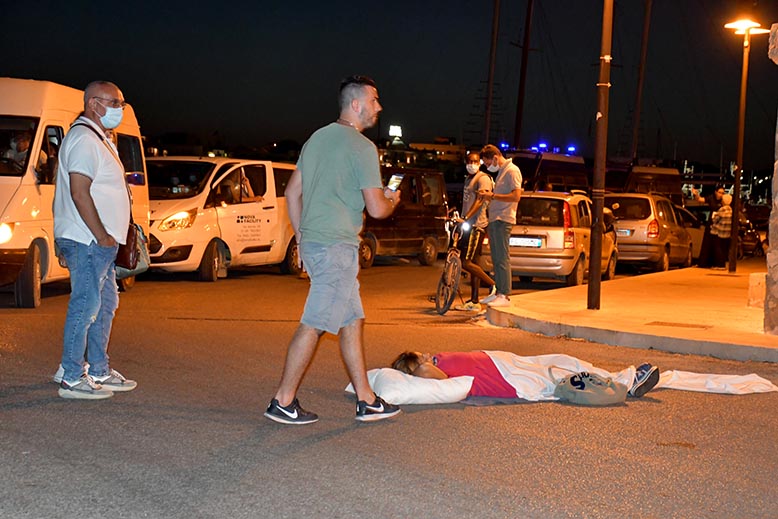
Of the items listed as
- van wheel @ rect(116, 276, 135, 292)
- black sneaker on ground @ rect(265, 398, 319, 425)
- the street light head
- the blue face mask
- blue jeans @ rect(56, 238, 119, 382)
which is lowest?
van wheel @ rect(116, 276, 135, 292)

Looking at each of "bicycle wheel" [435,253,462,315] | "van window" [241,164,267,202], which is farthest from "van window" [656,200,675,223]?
"bicycle wheel" [435,253,462,315]

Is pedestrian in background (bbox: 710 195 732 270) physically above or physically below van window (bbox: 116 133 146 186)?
below

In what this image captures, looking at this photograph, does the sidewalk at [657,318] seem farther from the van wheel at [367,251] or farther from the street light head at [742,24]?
the van wheel at [367,251]

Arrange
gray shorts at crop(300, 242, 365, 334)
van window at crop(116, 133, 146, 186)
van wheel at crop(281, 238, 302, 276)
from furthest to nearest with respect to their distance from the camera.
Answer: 1. van wheel at crop(281, 238, 302, 276)
2. van window at crop(116, 133, 146, 186)
3. gray shorts at crop(300, 242, 365, 334)

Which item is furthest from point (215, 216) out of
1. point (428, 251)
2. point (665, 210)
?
point (665, 210)

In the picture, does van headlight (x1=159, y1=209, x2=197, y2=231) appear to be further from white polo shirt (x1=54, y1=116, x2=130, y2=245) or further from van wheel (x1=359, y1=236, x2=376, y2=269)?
white polo shirt (x1=54, y1=116, x2=130, y2=245)

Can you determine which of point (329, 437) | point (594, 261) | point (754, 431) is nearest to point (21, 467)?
point (329, 437)

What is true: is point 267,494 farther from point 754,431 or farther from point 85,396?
point 754,431

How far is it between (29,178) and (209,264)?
15.5 ft

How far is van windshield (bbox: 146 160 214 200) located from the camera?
17.1m

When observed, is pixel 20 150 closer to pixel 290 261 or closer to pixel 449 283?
pixel 449 283

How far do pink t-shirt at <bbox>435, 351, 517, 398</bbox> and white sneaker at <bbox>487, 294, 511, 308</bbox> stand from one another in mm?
5281

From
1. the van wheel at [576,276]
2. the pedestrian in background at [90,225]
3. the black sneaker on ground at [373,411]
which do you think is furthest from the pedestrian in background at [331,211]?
the van wheel at [576,276]

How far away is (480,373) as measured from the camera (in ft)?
25.1
